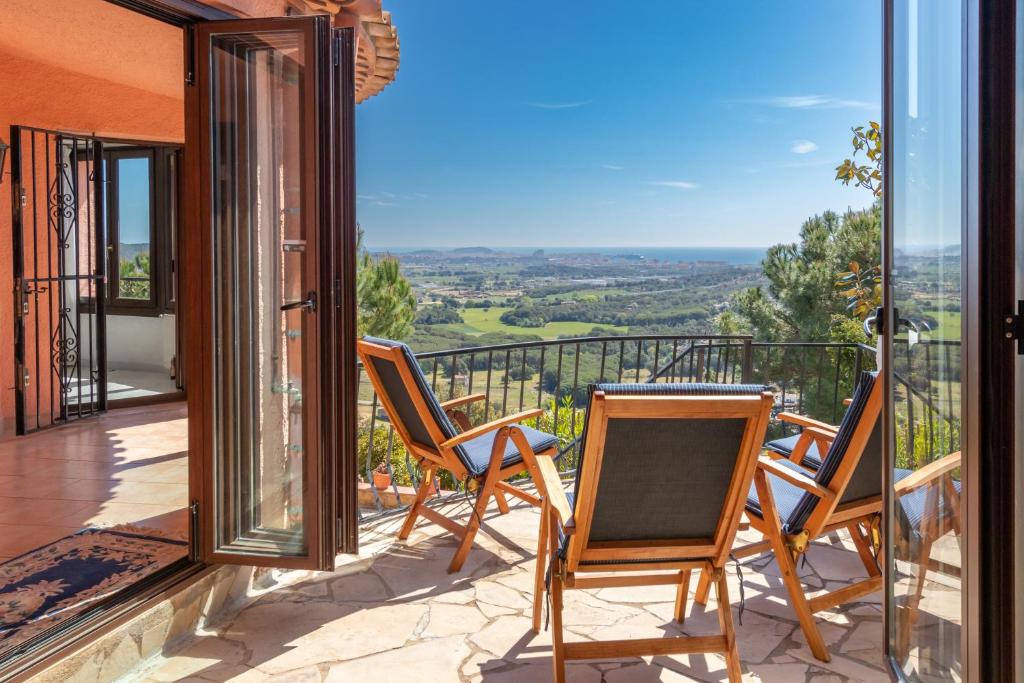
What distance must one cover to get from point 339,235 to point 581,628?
62.8 inches

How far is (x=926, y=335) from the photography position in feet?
5.78

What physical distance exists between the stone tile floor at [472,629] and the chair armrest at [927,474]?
2.24 ft

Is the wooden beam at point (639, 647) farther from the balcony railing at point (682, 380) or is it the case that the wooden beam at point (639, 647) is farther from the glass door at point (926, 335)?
the balcony railing at point (682, 380)

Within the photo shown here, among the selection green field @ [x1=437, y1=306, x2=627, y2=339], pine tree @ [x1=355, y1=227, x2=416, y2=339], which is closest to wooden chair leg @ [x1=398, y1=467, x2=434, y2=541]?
pine tree @ [x1=355, y1=227, x2=416, y2=339]

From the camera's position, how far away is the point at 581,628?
2.61 meters

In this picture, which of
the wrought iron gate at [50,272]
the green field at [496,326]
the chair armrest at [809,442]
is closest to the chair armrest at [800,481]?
the chair armrest at [809,442]

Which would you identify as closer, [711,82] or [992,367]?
[992,367]

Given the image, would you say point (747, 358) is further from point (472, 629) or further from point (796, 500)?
point (472, 629)

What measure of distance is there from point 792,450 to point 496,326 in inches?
453

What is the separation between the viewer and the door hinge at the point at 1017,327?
4.47 ft

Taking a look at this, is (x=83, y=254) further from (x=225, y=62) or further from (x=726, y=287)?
(x=726, y=287)

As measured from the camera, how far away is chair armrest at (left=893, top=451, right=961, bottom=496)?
1.60 m

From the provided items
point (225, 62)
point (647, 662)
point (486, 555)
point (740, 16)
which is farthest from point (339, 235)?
point (740, 16)

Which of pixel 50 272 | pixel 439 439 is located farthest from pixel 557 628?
pixel 50 272
